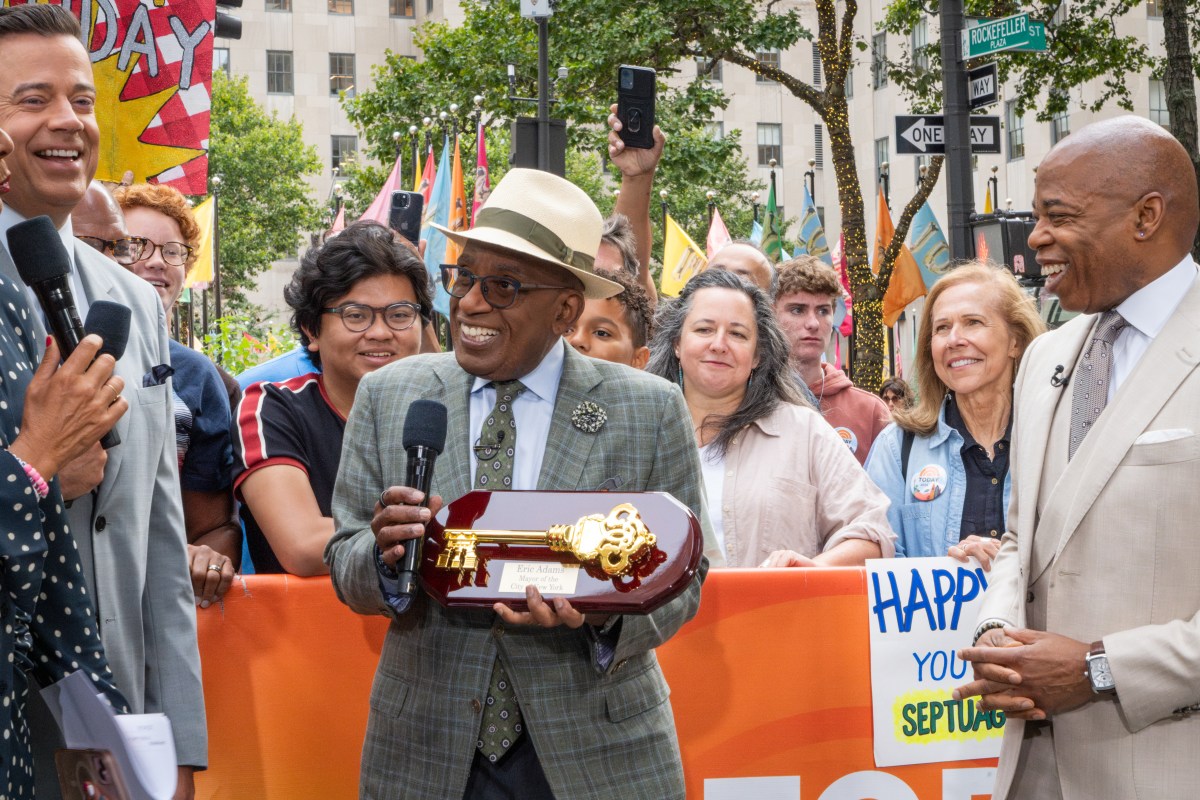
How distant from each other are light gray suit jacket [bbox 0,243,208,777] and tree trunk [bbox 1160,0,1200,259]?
16.2 metres

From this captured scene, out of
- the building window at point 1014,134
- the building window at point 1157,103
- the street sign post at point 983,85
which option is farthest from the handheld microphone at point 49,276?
the building window at point 1014,134

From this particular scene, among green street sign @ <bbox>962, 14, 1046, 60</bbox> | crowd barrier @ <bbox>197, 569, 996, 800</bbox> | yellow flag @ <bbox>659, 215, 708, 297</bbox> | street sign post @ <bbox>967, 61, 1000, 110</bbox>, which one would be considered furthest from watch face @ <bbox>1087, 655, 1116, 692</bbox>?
yellow flag @ <bbox>659, 215, 708, 297</bbox>

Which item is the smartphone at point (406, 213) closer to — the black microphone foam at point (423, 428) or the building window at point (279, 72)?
the black microphone foam at point (423, 428)

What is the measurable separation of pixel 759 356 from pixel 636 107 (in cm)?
220

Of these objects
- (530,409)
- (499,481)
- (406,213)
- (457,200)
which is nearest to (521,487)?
(499,481)

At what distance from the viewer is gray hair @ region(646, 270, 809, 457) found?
508 centimetres

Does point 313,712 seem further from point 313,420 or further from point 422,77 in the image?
point 422,77

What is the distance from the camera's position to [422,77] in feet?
94.6

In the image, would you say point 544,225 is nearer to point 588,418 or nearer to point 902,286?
point 588,418

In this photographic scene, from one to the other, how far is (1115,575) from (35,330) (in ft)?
8.42

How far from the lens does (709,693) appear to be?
14.6 feet

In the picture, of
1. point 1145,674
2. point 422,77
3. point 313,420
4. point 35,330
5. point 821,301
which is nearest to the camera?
point 35,330

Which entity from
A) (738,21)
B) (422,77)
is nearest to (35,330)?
(738,21)

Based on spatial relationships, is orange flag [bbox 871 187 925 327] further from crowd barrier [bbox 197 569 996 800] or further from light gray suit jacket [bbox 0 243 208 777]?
light gray suit jacket [bbox 0 243 208 777]
